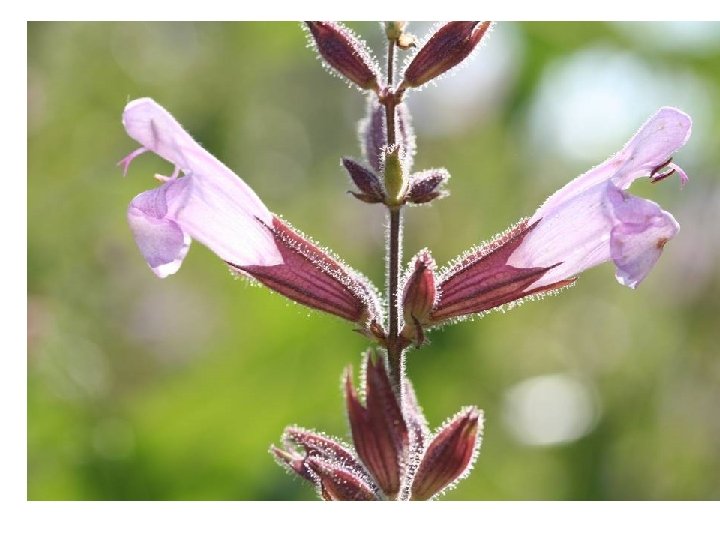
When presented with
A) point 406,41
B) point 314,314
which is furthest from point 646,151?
point 314,314

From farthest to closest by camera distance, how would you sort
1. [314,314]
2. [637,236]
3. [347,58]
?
[314,314]
[347,58]
[637,236]

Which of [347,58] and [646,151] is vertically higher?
[347,58]

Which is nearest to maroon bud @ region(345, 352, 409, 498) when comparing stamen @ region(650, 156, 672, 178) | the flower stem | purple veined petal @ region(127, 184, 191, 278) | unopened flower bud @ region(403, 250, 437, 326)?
the flower stem

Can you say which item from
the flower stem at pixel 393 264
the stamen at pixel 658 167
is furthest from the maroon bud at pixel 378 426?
the stamen at pixel 658 167

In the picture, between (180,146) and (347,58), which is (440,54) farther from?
(180,146)

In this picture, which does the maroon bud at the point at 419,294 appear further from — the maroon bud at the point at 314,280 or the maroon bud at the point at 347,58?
the maroon bud at the point at 347,58
